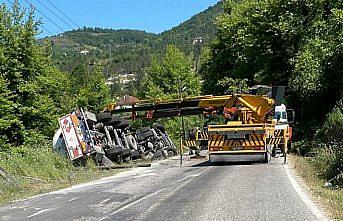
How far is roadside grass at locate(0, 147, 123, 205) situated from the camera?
16.3 m

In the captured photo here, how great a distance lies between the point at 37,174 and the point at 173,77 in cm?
4816

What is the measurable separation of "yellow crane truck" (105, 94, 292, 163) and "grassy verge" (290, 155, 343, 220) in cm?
476

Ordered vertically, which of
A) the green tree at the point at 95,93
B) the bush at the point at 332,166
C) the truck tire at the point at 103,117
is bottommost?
the bush at the point at 332,166

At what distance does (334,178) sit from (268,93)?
16.8m

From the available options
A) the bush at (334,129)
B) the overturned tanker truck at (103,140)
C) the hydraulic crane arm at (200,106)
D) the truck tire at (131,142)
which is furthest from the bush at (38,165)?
the bush at (334,129)

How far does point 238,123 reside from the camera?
26.2 meters

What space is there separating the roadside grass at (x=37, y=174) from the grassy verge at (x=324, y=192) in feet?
26.0

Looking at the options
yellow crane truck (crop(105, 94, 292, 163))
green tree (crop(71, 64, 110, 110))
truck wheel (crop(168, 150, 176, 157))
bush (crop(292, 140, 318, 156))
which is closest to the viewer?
yellow crane truck (crop(105, 94, 292, 163))

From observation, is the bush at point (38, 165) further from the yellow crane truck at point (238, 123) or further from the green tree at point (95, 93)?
the green tree at point (95, 93)

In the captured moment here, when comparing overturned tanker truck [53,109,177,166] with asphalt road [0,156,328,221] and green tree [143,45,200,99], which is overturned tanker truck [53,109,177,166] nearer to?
asphalt road [0,156,328,221]

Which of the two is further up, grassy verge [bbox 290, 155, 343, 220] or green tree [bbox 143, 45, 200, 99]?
green tree [bbox 143, 45, 200, 99]

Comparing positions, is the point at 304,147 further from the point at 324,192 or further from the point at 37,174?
the point at 324,192

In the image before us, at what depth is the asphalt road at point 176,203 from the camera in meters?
10.5

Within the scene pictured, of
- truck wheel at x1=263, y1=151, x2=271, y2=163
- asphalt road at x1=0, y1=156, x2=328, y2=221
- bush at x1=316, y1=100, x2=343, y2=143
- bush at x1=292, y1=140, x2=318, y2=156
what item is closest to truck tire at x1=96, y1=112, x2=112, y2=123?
truck wheel at x1=263, y1=151, x2=271, y2=163
